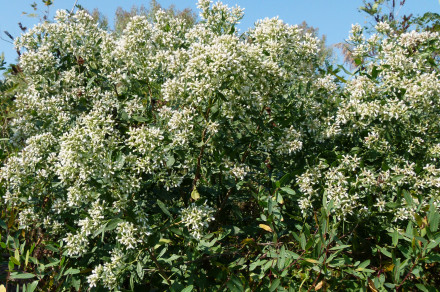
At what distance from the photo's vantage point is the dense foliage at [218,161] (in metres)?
2.49

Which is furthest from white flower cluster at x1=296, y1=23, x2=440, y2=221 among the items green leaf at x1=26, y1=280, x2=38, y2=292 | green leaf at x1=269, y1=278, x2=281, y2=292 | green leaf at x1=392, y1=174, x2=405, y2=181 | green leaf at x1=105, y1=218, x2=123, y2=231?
green leaf at x1=26, y1=280, x2=38, y2=292

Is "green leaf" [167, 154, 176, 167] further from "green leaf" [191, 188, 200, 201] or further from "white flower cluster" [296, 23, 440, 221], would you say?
"white flower cluster" [296, 23, 440, 221]

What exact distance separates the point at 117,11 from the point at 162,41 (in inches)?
669

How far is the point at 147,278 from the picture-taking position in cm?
296

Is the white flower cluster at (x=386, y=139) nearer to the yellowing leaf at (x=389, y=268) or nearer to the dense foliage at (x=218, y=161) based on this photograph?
the dense foliage at (x=218, y=161)

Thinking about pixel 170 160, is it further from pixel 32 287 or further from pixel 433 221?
pixel 433 221

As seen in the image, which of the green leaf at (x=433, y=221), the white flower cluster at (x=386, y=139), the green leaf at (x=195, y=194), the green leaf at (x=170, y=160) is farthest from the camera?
the white flower cluster at (x=386, y=139)

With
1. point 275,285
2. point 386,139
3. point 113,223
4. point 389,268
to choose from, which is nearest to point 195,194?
point 113,223

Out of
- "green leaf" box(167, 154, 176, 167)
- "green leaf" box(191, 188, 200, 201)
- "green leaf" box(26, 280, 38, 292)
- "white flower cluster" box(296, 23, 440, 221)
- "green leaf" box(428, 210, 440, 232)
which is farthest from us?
"white flower cluster" box(296, 23, 440, 221)

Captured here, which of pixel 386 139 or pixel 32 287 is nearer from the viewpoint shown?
pixel 32 287

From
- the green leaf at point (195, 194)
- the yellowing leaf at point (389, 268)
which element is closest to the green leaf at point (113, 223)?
the green leaf at point (195, 194)

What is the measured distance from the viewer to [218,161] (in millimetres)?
2682

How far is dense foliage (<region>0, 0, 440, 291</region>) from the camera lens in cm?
249

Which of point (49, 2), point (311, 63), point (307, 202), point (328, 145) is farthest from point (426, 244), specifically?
point (49, 2)
